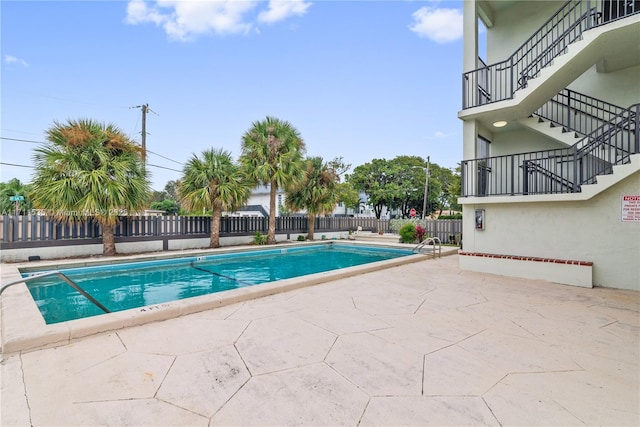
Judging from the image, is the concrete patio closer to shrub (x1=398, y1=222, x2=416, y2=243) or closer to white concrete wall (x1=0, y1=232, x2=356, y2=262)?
white concrete wall (x1=0, y1=232, x2=356, y2=262)

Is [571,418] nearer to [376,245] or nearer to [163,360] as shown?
[163,360]

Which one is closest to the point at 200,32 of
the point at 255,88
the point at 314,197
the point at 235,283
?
the point at 255,88

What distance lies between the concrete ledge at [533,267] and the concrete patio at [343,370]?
1.58 metres

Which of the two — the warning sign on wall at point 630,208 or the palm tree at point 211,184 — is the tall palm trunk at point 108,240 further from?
the warning sign on wall at point 630,208

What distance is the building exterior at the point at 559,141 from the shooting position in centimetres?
555

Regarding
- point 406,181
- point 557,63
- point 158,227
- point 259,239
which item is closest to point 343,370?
point 557,63

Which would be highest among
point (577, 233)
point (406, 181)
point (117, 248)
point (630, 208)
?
point (406, 181)

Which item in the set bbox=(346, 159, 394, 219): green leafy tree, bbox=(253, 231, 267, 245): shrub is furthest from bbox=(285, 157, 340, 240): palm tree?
bbox=(346, 159, 394, 219): green leafy tree

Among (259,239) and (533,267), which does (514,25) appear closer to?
(533,267)

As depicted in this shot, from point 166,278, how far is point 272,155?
267 inches

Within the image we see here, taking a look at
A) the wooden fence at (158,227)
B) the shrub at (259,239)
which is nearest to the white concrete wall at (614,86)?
the wooden fence at (158,227)

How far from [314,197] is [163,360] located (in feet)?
40.9

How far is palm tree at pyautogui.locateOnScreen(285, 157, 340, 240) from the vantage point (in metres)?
14.9

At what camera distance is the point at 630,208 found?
17.8ft
